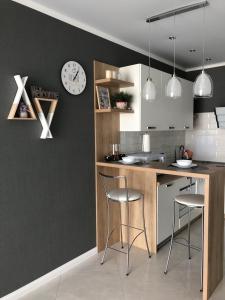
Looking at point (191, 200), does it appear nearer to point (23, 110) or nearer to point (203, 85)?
point (203, 85)

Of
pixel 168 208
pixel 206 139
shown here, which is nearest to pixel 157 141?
pixel 206 139

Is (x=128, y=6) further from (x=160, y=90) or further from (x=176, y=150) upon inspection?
(x=176, y=150)

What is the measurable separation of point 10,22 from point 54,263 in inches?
85.6

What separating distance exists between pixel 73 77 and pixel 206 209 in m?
1.73

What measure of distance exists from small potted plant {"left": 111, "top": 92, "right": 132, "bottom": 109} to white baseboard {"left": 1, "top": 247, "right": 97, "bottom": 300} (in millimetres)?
1637

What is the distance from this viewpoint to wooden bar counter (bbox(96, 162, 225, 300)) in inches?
82.8

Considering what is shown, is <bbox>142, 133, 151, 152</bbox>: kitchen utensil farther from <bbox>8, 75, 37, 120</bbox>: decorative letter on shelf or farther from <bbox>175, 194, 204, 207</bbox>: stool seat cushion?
<bbox>8, 75, 37, 120</bbox>: decorative letter on shelf

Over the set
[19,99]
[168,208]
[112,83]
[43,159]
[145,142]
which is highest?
[112,83]

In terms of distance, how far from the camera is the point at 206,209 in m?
2.09

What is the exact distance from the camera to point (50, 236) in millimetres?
2451

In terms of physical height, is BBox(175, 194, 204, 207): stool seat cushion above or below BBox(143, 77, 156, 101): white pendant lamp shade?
below

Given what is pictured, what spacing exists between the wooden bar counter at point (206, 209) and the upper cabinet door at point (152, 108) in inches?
24.0

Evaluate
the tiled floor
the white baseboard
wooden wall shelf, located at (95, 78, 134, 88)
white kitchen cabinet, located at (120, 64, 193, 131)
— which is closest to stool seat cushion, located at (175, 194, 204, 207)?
the tiled floor

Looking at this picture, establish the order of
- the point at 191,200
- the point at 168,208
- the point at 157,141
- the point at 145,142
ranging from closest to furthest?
the point at 191,200
the point at 168,208
the point at 145,142
the point at 157,141
